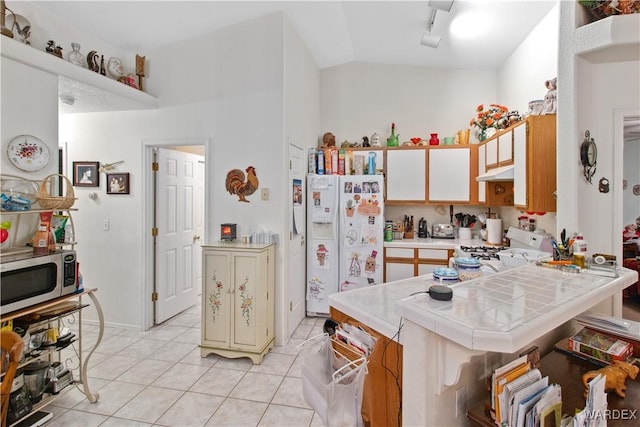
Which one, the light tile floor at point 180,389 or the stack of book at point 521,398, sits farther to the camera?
the light tile floor at point 180,389

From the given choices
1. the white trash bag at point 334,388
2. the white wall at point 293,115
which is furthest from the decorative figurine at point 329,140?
the white trash bag at point 334,388

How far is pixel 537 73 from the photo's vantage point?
3100 mm

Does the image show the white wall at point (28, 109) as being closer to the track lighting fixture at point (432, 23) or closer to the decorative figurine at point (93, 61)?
the decorative figurine at point (93, 61)

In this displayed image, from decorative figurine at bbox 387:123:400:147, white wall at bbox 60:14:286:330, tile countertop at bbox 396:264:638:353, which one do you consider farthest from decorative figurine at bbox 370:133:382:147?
tile countertop at bbox 396:264:638:353

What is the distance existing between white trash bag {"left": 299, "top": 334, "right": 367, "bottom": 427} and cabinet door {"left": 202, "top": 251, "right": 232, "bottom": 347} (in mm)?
1684

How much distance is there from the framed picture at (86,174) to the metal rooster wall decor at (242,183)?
1.63 m

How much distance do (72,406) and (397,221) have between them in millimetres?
3933

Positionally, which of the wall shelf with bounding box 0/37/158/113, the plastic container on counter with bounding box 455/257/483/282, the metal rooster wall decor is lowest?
the plastic container on counter with bounding box 455/257/483/282

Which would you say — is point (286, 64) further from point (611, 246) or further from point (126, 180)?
point (611, 246)

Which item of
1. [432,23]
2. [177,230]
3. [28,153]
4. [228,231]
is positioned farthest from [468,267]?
[177,230]

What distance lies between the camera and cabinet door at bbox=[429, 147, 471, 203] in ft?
13.3

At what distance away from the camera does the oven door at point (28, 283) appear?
180cm

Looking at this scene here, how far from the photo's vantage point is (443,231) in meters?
4.30

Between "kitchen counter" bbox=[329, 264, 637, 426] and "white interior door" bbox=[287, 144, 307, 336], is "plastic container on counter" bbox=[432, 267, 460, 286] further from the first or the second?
"white interior door" bbox=[287, 144, 307, 336]
